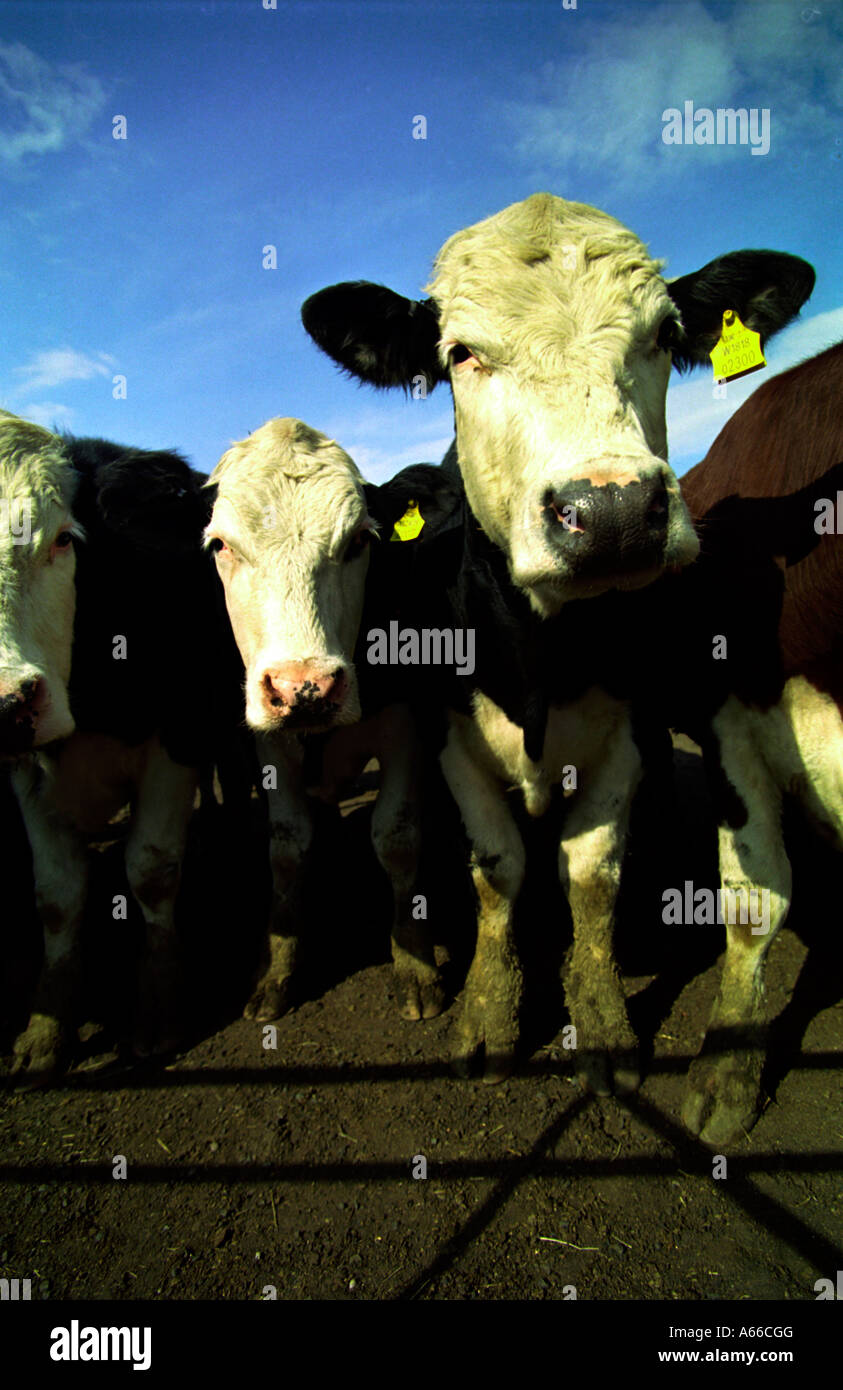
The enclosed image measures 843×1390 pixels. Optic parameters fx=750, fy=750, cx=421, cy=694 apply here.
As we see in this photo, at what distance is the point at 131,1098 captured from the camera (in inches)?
133

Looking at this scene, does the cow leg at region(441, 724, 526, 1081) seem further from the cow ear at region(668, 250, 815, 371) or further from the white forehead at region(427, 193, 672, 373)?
the cow ear at region(668, 250, 815, 371)

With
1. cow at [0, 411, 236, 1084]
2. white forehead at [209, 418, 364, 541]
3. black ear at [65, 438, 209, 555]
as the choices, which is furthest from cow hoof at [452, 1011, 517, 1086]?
black ear at [65, 438, 209, 555]

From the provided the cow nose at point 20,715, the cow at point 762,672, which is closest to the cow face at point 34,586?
the cow nose at point 20,715

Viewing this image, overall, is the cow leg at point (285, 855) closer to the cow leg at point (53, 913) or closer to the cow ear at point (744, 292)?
the cow leg at point (53, 913)

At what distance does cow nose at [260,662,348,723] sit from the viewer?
2.78 m

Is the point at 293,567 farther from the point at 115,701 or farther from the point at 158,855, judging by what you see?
the point at 158,855

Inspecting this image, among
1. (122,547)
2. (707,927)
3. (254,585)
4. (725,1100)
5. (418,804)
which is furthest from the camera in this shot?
(707,927)

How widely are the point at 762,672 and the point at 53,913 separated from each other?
3542mm

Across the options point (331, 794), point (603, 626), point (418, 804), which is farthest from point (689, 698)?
point (331, 794)

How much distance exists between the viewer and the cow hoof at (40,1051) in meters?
3.52

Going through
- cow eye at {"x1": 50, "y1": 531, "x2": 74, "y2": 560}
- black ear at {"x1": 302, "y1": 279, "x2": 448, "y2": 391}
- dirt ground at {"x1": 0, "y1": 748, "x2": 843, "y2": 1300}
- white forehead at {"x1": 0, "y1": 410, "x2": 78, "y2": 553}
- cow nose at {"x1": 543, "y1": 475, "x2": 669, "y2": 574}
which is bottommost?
dirt ground at {"x1": 0, "y1": 748, "x2": 843, "y2": 1300}
